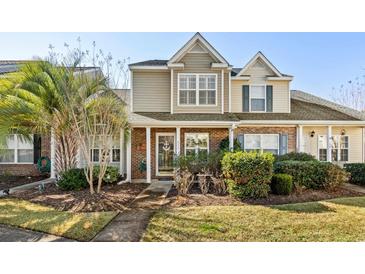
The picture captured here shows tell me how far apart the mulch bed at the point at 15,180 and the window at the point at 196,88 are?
29.3ft

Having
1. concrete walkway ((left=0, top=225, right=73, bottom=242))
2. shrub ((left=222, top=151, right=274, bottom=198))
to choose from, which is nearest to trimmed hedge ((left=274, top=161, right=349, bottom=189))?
shrub ((left=222, top=151, right=274, bottom=198))

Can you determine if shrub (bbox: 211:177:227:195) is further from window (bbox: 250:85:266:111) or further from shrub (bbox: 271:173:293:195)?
window (bbox: 250:85:266:111)

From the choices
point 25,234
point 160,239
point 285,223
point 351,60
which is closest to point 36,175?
point 25,234

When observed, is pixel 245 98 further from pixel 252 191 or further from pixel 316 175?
pixel 252 191

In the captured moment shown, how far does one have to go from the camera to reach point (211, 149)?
1302cm

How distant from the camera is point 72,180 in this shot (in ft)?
31.1

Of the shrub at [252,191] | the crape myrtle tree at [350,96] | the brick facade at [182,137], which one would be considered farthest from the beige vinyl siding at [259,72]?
the crape myrtle tree at [350,96]

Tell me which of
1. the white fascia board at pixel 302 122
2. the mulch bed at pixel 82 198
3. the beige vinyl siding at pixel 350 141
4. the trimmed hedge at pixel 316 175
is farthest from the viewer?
the beige vinyl siding at pixel 350 141

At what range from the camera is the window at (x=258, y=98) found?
14.0m

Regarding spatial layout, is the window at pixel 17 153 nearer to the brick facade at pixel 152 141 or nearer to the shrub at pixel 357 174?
the brick facade at pixel 152 141

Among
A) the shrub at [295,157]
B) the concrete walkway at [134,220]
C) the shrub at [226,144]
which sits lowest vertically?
the concrete walkway at [134,220]
